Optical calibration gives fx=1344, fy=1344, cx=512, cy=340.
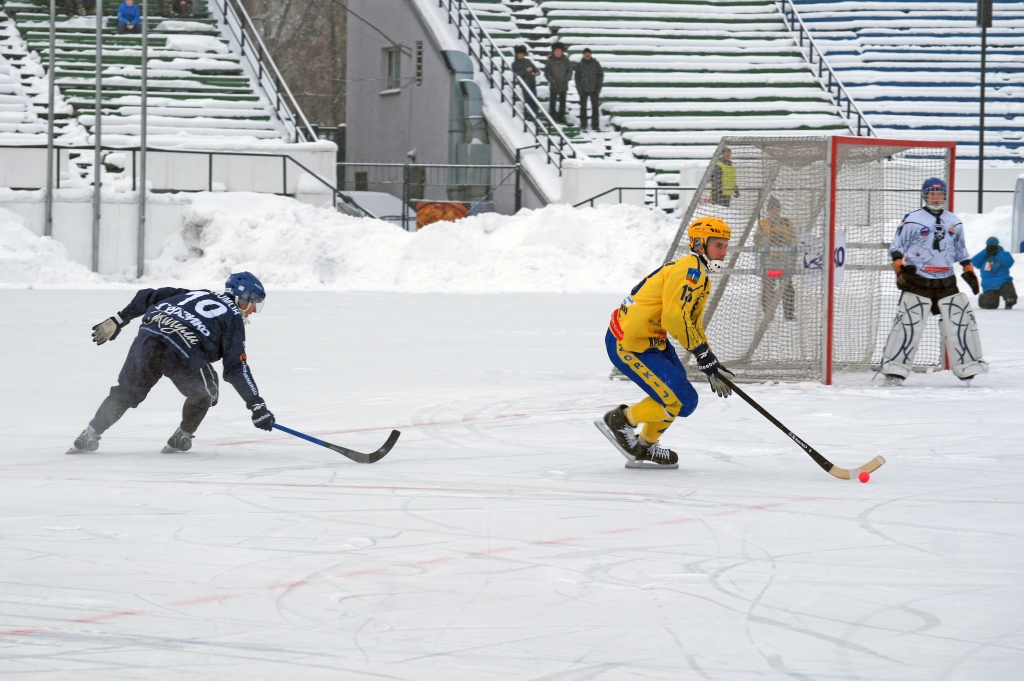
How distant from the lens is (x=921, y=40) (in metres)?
27.7

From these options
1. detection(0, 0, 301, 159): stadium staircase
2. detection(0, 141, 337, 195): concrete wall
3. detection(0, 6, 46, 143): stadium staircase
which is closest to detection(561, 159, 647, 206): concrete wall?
detection(0, 141, 337, 195): concrete wall

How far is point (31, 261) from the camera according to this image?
17578 millimetres

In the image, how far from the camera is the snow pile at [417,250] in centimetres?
1784

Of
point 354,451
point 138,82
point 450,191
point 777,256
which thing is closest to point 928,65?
point 450,191

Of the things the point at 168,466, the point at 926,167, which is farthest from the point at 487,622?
the point at 926,167

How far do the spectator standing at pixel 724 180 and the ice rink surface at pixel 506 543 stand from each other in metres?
1.71

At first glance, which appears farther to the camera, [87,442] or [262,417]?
[87,442]

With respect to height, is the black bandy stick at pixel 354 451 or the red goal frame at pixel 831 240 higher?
the red goal frame at pixel 831 240

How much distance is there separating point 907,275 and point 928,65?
19472 millimetres

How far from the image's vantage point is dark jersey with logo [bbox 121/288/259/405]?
594cm

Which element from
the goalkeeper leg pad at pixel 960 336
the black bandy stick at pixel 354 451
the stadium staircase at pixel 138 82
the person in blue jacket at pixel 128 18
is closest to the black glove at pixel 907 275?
the goalkeeper leg pad at pixel 960 336

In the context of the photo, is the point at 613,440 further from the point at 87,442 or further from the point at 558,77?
the point at 558,77

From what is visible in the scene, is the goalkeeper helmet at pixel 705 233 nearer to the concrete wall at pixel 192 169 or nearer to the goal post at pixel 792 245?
the goal post at pixel 792 245

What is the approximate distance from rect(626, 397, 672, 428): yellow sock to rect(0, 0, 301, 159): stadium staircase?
16.2m
